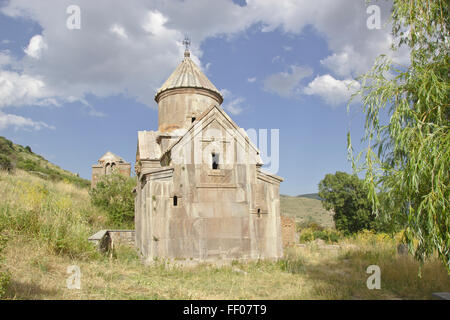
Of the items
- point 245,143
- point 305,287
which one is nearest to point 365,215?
point 245,143

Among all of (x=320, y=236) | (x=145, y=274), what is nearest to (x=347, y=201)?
(x=320, y=236)

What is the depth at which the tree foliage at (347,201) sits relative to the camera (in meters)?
21.2

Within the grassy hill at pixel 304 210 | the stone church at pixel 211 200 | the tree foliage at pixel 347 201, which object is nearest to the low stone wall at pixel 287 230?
the stone church at pixel 211 200

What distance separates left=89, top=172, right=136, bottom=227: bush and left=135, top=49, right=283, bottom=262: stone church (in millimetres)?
6138

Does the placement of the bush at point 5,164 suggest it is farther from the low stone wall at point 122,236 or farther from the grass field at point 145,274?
the grass field at point 145,274

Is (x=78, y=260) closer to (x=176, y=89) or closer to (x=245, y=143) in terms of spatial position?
(x=245, y=143)

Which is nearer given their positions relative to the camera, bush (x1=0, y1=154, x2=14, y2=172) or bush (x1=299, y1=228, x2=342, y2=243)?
Result: bush (x1=299, y1=228, x2=342, y2=243)

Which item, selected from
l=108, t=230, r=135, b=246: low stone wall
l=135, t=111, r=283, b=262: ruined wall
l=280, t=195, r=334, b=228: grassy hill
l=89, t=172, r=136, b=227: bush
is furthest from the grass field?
l=280, t=195, r=334, b=228: grassy hill

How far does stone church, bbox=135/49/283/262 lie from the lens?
937 centimetres

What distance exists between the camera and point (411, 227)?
5.13 metres

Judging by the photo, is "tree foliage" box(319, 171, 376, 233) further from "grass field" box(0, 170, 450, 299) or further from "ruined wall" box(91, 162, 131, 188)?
"ruined wall" box(91, 162, 131, 188)

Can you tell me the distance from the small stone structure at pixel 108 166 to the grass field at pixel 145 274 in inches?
467

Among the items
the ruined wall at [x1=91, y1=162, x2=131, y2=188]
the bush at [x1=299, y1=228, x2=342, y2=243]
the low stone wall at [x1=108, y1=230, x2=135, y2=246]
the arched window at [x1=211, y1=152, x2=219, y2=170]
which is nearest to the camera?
the arched window at [x1=211, y1=152, x2=219, y2=170]
